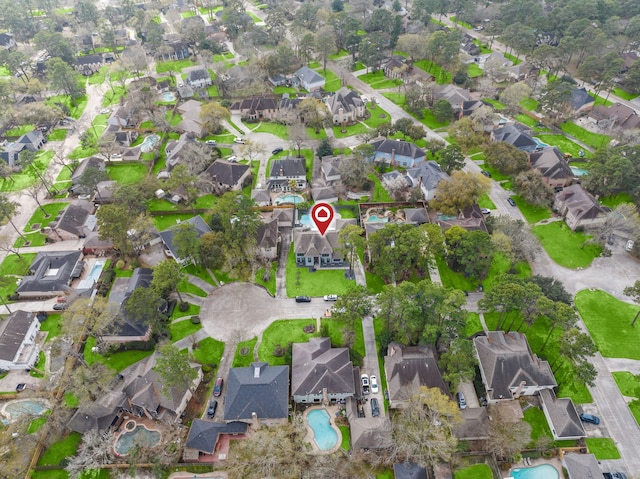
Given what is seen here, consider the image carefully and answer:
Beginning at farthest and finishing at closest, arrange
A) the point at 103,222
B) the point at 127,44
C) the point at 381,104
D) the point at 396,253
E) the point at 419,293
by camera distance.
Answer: the point at 127,44 → the point at 381,104 → the point at 103,222 → the point at 396,253 → the point at 419,293

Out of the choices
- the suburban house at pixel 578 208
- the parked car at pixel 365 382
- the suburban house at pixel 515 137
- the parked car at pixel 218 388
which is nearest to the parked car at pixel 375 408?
the parked car at pixel 365 382

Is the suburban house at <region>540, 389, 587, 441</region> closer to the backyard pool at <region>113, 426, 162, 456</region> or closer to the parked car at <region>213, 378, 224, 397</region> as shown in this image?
the parked car at <region>213, 378, 224, 397</region>

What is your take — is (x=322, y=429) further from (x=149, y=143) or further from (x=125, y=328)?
(x=149, y=143)

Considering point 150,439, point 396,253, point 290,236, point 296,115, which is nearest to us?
point 150,439

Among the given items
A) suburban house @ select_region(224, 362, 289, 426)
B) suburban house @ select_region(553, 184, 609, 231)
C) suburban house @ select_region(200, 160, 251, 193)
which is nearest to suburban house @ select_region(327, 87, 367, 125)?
suburban house @ select_region(200, 160, 251, 193)

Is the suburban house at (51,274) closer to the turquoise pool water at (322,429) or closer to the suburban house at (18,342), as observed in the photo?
the suburban house at (18,342)

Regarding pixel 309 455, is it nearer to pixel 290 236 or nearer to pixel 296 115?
pixel 290 236

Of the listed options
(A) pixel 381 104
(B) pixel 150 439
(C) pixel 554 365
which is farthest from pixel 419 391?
(A) pixel 381 104
